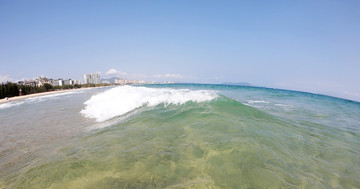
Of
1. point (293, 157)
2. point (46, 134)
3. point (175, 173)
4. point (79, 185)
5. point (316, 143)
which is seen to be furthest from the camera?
point (46, 134)

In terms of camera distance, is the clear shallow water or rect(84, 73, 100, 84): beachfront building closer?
the clear shallow water

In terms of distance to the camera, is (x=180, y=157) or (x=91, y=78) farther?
(x=91, y=78)

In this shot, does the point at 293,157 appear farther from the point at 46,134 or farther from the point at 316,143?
the point at 46,134

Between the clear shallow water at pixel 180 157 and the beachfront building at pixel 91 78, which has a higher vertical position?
the beachfront building at pixel 91 78

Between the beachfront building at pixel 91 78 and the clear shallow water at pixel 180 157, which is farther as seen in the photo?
the beachfront building at pixel 91 78

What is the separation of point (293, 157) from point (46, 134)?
7.53 m

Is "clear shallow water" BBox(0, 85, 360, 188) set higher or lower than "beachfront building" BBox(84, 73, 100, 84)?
lower

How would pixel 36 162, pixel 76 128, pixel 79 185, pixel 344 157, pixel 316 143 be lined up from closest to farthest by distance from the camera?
pixel 79 185 → pixel 36 162 → pixel 344 157 → pixel 316 143 → pixel 76 128

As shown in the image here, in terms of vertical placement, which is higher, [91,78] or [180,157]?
[91,78]

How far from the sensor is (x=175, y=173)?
2602 mm

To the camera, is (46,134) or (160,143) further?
(46,134)

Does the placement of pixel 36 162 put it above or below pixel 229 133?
below

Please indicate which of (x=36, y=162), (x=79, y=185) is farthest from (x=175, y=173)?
(x=36, y=162)

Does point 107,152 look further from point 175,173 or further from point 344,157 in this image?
point 344,157
